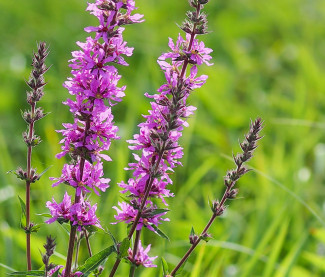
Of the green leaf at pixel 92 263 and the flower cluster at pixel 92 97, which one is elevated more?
the flower cluster at pixel 92 97

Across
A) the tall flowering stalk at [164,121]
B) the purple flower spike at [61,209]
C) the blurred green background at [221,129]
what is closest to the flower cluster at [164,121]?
the tall flowering stalk at [164,121]

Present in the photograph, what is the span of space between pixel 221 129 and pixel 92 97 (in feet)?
11.8

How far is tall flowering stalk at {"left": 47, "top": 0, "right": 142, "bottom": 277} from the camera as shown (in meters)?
1.87

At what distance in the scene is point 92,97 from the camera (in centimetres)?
187

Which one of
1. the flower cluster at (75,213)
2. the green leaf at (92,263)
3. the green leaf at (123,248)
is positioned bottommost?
the green leaf at (92,263)

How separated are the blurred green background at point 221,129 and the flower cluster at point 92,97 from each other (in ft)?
1.19

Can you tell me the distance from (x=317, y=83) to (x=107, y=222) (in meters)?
3.27

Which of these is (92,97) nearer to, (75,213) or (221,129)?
(75,213)

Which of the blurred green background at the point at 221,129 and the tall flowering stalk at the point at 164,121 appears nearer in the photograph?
the tall flowering stalk at the point at 164,121

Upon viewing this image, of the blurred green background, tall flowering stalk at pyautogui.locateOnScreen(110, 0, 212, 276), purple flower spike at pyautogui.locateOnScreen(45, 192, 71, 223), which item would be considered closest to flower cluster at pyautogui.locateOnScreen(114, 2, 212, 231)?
tall flowering stalk at pyautogui.locateOnScreen(110, 0, 212, 276)

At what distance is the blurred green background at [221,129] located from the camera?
3.52 metres

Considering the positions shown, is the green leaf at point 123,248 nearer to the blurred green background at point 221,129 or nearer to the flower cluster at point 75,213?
the flower cluster at point 75,213

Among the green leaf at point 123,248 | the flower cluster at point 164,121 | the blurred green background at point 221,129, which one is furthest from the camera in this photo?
the blurred green background at point 221,129

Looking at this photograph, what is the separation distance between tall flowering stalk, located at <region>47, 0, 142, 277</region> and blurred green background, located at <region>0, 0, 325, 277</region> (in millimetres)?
362
